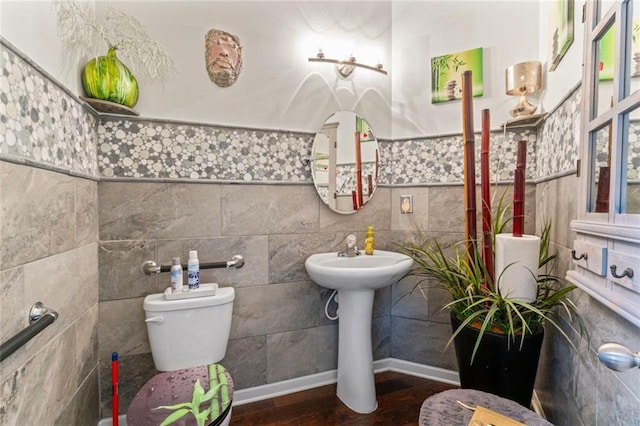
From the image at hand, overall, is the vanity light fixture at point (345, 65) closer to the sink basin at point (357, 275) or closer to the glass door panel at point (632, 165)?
the sink basin at point (357, 275)

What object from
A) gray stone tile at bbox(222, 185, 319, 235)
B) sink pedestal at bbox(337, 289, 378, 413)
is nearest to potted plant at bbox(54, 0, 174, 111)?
gray stone tile at bbox(222, 185, 319, 235)

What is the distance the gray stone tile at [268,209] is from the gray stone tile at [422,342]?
0.93 m

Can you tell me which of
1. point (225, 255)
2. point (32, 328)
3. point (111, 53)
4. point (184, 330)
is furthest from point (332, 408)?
point (111, 53)

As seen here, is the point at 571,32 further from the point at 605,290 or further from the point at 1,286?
the point at 1,286

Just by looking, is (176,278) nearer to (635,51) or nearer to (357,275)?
(357,275)

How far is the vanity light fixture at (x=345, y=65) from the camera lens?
1.79 metres

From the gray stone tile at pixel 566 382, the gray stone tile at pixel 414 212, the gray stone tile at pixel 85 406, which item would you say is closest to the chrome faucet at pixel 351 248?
the gray stone tile at pixel 414 212

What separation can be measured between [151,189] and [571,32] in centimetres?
205

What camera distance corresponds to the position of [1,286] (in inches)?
30.1

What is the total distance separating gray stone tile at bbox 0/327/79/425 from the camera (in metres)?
0.79

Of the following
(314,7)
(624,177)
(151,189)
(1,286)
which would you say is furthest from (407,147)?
(1,286)

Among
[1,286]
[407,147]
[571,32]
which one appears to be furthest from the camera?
[407,147]

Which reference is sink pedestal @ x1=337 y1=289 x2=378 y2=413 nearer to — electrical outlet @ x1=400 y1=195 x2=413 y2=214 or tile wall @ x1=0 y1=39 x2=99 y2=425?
electrical outlet @ x1=400 y1=195 x2=413 y2=214

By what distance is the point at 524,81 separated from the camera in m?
1.54
